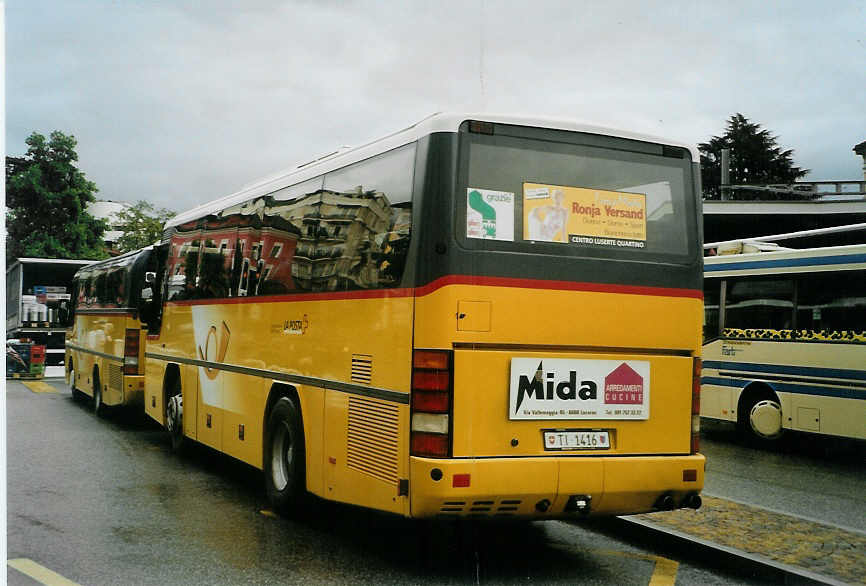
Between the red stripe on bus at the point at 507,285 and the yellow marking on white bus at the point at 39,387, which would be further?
the yellow marking on white bus at the point at 39,387

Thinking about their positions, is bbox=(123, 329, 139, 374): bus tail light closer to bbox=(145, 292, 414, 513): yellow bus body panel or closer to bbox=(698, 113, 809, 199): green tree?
bbox=(145, 292, 414, 513): yellow bus body panel

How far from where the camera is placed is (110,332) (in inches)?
644

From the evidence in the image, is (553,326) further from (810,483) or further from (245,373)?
(810,483)

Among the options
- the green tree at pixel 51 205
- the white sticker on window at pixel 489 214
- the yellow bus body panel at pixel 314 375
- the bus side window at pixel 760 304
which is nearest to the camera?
the white sticker on window at pixel 489 214

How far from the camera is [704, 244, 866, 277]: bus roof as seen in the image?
12961 millimetres

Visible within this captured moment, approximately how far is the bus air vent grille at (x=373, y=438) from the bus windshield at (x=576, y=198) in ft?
4.60

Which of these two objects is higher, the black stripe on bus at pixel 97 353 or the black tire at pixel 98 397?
the black stripe on bus at pixel 97 353

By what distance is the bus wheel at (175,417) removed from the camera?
40.0ft

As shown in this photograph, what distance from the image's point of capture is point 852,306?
1275cm

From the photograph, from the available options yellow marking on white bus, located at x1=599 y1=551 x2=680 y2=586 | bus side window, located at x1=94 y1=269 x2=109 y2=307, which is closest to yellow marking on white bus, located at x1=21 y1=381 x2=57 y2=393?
bus side window, located at x1=94 y1=269 x2=109 y2=307

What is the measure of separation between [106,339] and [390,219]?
36.7ft

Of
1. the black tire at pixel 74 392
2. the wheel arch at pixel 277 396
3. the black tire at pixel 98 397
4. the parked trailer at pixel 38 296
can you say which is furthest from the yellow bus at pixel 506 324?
the parked trailer at pixel 38 296

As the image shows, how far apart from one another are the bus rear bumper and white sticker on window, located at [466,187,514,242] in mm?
1518

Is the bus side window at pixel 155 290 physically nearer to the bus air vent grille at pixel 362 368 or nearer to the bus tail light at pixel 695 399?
the bus air vent grille at pixel 362 368
